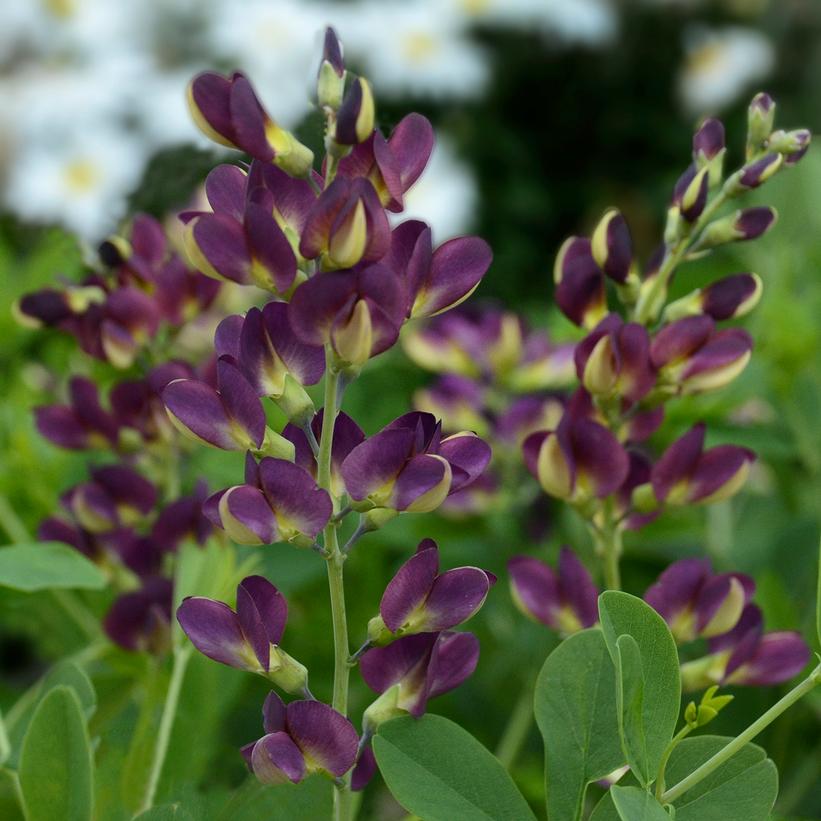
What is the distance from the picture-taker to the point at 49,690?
36cm

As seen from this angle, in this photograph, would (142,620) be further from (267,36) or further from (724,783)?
(267,36)

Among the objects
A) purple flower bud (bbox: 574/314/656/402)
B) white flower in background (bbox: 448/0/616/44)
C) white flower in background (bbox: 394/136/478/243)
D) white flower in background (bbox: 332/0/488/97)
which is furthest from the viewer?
white flower in background (bbox: 448/0/616/44)

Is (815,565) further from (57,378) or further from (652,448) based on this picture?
(57,378)

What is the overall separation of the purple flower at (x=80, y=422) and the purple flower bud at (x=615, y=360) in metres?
0.24

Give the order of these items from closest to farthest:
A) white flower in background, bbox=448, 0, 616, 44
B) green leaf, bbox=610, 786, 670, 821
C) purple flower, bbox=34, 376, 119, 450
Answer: green leaf, bbox=610, 786, 670, 821
purple flower, bbox=34, 376, 119, 450
white flower in background, bbox=448, 0, 616, 44

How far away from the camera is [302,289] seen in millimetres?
321

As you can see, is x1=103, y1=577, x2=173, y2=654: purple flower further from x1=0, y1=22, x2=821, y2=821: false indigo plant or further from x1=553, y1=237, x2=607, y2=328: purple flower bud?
x1=553, y1=237, x2=607, y2=328: purple flower bud

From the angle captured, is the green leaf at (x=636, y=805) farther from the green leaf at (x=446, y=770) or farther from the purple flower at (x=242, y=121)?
the purple flower at (x=242, y=121)

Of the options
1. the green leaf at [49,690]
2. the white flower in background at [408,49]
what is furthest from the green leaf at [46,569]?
the white flower in background at [408,49]

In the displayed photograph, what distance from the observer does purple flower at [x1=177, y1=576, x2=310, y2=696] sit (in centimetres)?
34

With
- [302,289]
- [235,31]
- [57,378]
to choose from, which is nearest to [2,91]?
[235,31]

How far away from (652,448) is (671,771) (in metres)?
0.44

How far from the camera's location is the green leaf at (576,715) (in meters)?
0.35

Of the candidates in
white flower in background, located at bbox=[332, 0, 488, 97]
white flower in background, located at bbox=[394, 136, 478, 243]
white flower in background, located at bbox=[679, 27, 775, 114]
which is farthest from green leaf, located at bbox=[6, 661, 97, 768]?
white flower in background, located at bbox=[679, 27, 775, 114]
